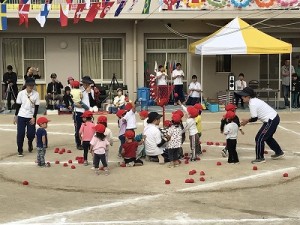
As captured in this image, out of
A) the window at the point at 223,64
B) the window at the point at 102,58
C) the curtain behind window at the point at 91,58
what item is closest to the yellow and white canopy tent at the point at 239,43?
the window at the point at 223,64

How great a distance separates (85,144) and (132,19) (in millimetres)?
11306

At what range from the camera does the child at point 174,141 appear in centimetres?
1147

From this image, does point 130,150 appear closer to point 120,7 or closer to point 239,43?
point 239,43

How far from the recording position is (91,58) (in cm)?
2377

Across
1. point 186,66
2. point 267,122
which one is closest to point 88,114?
point 267,122

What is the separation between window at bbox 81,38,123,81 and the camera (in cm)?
2370

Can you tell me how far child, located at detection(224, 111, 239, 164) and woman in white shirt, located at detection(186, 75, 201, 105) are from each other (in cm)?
913

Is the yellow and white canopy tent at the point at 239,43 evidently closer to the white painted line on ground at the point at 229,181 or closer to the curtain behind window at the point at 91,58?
the curtain behind window at the point at 91,58

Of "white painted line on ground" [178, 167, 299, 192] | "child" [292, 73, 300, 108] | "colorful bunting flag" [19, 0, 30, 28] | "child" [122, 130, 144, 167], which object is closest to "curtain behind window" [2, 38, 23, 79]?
"colorful bunting flag" [19, 0, 30, 28]

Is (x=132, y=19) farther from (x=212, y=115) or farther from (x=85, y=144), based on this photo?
(x=85, y=144)

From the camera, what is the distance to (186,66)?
78.9ft

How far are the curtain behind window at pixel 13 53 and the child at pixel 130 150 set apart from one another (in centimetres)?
1287

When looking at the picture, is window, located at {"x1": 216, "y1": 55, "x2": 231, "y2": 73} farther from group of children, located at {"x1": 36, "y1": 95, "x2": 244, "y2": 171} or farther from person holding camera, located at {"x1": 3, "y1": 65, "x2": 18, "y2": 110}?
group of children, located at {"x1": 36, "y1": 95, "x2": 244, "y2": 171}

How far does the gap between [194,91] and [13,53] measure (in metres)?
7.41
